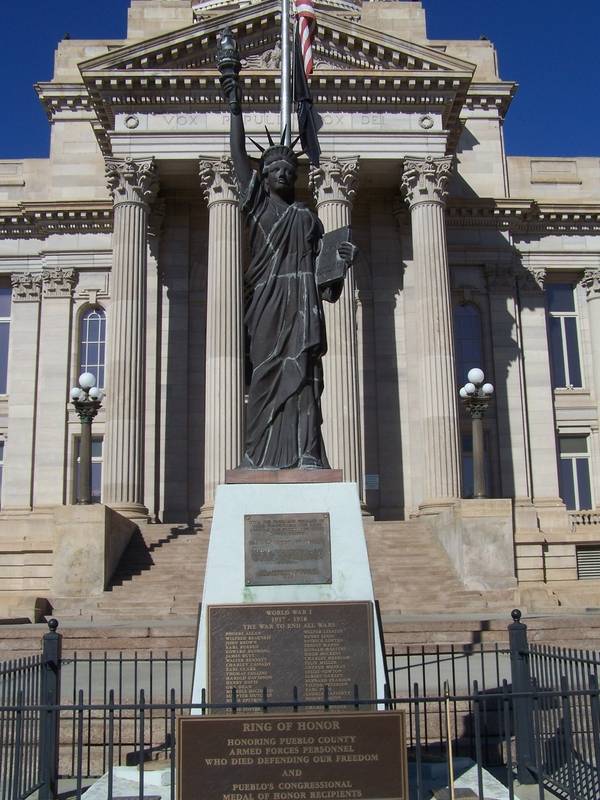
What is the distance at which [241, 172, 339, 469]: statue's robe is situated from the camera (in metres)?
9.12

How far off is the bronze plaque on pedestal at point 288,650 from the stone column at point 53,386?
28.4m

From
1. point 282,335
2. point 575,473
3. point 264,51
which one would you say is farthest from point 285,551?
point 575,473

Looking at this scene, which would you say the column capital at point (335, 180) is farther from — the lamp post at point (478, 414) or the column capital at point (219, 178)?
the lamp post at point (478, 414)

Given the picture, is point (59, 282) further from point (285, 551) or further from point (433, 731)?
point (285, 551)

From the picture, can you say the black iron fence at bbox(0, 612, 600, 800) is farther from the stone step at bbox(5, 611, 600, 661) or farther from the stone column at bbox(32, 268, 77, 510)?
the stone column at bbox(32, 268, 77, 510)

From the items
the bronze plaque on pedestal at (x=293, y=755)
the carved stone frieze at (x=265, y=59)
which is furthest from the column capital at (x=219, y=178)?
the bronze plaque on pedestal at (x=293, y=755)

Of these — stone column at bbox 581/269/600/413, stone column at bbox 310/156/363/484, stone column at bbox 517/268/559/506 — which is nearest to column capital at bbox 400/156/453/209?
stone column at bbox 310/156/363/484

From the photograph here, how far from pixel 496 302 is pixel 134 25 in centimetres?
1943

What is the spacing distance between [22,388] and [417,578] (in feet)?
63.7

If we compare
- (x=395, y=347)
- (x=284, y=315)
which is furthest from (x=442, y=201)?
(x=284, y=315)

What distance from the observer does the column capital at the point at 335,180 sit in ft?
105

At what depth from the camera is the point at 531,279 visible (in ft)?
126

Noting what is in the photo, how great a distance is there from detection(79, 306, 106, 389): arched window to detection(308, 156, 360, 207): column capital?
Answer: 10.5 m

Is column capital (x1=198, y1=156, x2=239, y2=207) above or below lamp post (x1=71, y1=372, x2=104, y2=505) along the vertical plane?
above
